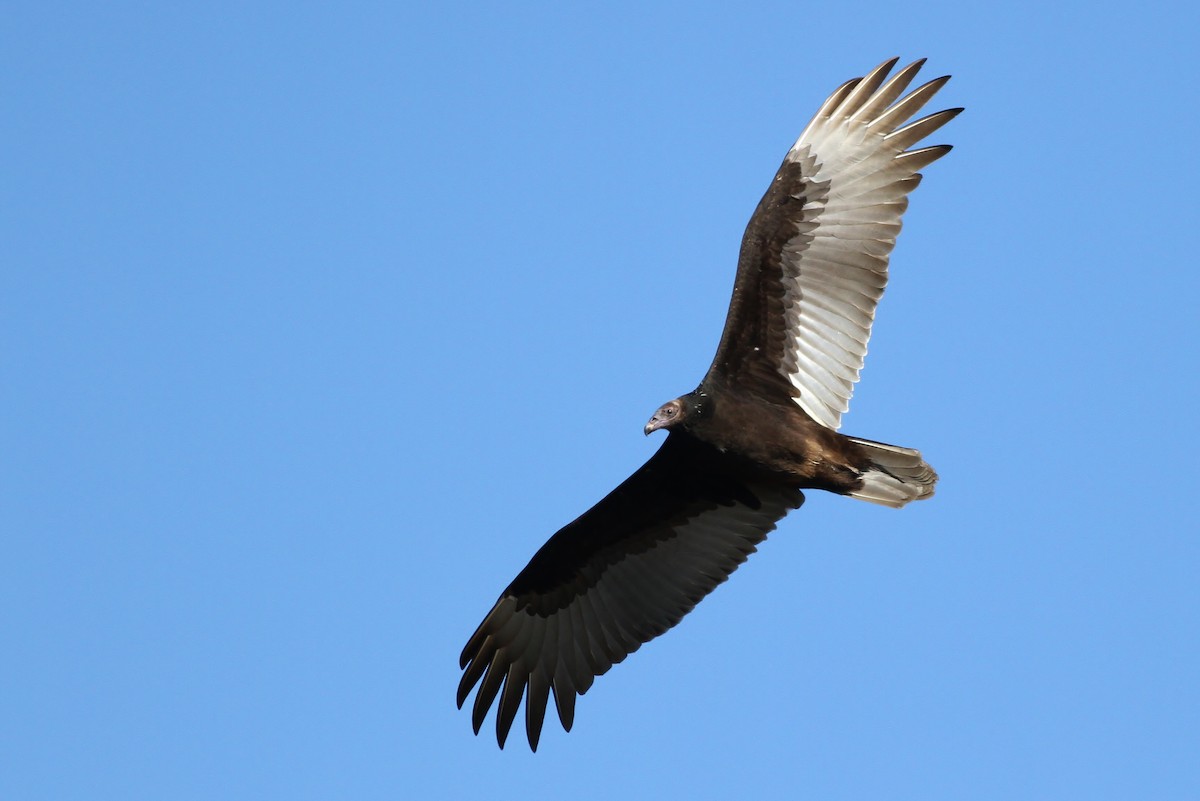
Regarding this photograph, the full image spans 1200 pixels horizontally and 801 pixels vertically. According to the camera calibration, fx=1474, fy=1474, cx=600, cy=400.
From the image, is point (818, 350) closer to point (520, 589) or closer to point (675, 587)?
point (675, 587)

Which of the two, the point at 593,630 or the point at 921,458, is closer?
the point at 921,458

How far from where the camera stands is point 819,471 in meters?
9.84

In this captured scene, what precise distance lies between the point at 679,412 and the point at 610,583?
187 cm

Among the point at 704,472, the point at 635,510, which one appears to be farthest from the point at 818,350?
the point at 635,510

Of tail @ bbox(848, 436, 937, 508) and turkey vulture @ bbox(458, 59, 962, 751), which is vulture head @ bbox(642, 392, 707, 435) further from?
tail @ bbox(848, 436, 937, 508)

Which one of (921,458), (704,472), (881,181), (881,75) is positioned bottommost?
(921,458)

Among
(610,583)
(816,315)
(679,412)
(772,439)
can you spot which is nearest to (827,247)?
(816,315)

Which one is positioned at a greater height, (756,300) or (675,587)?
(756,300)

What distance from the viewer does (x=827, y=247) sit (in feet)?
32.3

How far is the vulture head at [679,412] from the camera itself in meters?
9.66

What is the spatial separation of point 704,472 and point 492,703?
2371 millimetres

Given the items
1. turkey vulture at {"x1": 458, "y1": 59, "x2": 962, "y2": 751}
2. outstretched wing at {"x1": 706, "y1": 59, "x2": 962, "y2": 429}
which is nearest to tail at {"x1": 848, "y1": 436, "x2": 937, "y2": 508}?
turkey vulture at {"x1": 458, "y1": 59, "x2": 962, "y2": 751}

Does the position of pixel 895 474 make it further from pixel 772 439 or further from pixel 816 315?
pixel 816 315

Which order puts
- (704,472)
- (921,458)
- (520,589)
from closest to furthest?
(921,458)
(704,472)
(520,589)
